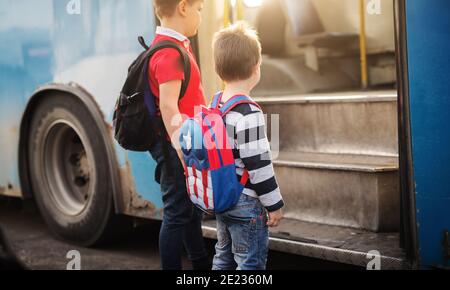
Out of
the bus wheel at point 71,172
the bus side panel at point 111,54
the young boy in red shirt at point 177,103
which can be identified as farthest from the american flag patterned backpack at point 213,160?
the bus wheel at point 71,172

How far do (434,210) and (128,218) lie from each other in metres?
2.24

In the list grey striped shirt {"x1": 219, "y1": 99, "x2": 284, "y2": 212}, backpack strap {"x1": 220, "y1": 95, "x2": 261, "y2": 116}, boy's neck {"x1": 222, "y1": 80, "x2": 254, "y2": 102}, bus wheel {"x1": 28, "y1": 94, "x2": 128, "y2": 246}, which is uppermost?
boy's neck {"x1": 222, "y1": 80, "x2": 254, "y2": 102}

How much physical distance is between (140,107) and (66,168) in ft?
6.62

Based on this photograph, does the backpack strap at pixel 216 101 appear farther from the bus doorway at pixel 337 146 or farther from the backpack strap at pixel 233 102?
the bus doorway at pixel 337 146

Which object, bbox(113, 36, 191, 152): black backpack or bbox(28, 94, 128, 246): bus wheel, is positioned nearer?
bbox(113, 36, 191, 152): black backpack

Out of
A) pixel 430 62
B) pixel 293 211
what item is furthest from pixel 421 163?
pixel 293 211

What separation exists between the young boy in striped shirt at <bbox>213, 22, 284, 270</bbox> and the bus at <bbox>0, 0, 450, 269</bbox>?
676mm

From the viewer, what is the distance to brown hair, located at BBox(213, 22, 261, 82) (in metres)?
2.75

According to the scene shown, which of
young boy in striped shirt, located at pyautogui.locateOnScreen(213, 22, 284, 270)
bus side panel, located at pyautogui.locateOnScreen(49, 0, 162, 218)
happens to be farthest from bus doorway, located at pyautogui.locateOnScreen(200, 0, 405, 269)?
young boy in striped shirt, located at pyautogui.locateOnScreen(213, 22, 284, 270)

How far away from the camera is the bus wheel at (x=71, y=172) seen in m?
4.44

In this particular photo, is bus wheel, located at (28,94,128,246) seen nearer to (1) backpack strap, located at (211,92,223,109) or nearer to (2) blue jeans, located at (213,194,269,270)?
(1) backpack strap, located at (211,92,223,109)

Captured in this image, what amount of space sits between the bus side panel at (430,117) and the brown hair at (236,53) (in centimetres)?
69

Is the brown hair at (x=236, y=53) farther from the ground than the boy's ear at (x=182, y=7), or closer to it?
closer to it

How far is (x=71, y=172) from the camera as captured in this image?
496 centimetres
